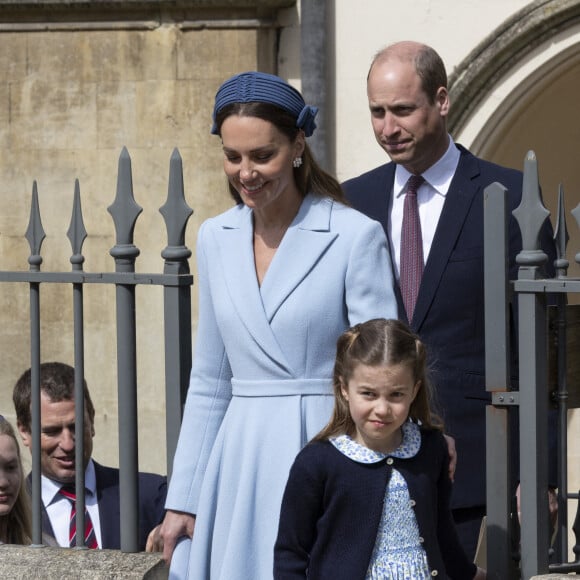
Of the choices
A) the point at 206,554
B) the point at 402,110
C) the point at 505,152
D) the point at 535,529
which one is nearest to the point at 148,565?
the point at 206,554

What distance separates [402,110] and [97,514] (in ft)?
4.43

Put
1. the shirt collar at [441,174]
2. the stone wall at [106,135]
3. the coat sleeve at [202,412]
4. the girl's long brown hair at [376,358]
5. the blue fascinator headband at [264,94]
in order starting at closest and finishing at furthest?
the girl's long brown hair at [376,358]
the blue fascinator headband at [264,94]
the coat sleeve at [202,412]
the shirt collar at [441,174]
the stone wall at [106,135]

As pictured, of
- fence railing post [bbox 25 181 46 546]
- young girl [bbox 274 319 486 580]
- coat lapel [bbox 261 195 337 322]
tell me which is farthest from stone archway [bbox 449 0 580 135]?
young girl [bbox 274 319 486 580]

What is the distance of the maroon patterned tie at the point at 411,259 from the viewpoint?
3.66m

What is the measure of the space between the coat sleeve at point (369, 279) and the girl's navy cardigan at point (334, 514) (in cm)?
29

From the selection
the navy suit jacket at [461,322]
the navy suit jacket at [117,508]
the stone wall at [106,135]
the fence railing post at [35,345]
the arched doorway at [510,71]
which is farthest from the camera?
the stone wall at [106,135]

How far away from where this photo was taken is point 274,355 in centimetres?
329

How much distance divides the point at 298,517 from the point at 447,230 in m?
0.84

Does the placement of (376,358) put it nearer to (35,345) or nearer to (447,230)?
(447,230)

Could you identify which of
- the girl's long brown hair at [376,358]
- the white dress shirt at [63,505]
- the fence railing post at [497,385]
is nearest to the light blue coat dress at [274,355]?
the girl's long brown hair at [376,358]

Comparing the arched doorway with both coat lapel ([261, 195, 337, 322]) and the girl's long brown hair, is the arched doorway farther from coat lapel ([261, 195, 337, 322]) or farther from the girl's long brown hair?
the girl's long brown hair

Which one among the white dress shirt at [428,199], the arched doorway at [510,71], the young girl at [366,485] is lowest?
the young girl at [366,485]

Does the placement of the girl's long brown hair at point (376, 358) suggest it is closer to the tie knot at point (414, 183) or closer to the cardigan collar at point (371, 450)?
the cardigan collar at point (371, 450)

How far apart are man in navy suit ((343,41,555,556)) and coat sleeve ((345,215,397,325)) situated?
34 centimetres
